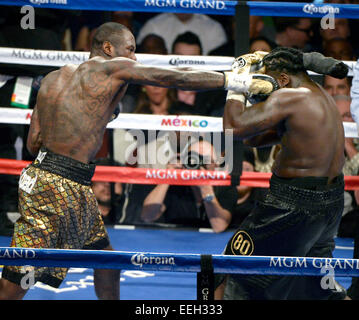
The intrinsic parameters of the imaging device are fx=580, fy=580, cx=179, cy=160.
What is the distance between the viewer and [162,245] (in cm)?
446

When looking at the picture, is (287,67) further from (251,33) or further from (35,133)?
(251,33)

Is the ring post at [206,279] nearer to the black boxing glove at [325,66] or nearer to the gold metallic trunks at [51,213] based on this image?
the gold metallic trunks at [51,213]

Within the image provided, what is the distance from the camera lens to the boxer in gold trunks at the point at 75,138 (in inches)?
104

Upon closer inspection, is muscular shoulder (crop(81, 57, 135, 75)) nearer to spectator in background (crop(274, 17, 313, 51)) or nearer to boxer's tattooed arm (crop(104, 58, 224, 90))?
boxer's tattooed arm (crop(104, 58, 224, 90))

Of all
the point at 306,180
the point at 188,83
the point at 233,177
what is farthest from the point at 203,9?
the point at 306,180

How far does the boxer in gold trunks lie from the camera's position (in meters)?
2.64

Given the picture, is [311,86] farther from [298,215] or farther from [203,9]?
[203,9]

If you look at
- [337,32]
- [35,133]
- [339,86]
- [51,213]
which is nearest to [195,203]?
[339,86]

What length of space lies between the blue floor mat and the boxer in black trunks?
0.96 metres

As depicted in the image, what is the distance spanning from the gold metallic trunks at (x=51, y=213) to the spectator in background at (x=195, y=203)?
2.06m

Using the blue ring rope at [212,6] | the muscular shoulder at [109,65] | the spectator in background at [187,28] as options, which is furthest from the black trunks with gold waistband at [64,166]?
the spectator in background at [187,28]

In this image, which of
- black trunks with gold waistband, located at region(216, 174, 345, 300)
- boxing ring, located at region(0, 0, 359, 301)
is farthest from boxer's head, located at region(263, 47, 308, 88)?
boxing ring, located at region(0, 0, 359, 301)
